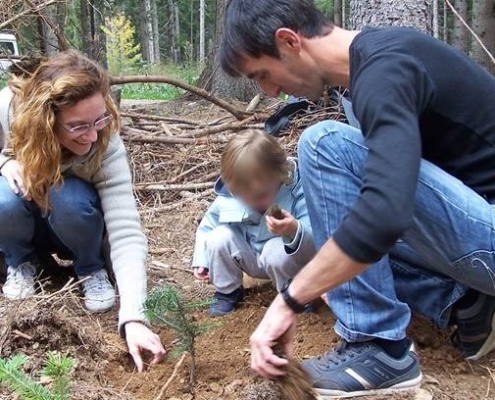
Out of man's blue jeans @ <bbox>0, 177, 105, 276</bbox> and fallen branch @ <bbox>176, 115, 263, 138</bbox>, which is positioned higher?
man's blue jeans @ <bbox>0, 177, 105, 276</bbox>

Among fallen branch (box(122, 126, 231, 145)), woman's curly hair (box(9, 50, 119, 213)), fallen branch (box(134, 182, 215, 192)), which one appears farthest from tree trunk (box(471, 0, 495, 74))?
woman's curly hair (box(9, 50, 119, 213))

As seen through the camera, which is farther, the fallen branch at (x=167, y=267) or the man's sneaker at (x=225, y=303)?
the fallen branch at (x=167, y=267)

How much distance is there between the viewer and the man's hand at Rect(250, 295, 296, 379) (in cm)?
167

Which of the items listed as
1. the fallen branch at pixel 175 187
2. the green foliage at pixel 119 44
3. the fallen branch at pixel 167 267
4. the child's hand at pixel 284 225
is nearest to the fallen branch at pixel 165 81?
the fallen branch at pixel 175 187

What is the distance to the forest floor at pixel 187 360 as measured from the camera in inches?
82.9

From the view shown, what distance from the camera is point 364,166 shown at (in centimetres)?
163

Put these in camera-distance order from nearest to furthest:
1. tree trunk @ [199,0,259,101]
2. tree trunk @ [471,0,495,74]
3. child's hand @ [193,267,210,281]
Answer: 1. child's hand @ [193,267,210,281]
2. tree trunk @ [199,0,259,101]
3. tree trunk @ [471,0,495,74]

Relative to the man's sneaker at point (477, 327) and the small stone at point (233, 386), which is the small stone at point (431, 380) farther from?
the small stone at point (233, 386)

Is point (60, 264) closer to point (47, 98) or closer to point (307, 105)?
point (47, 98)

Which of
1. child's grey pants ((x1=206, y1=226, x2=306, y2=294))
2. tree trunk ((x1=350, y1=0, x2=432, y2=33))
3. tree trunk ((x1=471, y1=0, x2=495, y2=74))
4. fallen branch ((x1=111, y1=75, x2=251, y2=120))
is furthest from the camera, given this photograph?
tree trunk ((x1=471, y1=0, x2=495, y2=74))

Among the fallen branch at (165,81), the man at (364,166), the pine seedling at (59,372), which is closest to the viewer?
the pine seedling at (59,372)

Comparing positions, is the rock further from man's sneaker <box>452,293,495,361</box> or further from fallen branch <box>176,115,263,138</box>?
fallen branch <box>176,115,263,138</box>

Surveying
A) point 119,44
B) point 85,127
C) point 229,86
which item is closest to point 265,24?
point 85,127

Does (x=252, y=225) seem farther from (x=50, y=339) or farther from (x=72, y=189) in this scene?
(x=50, y=339)
